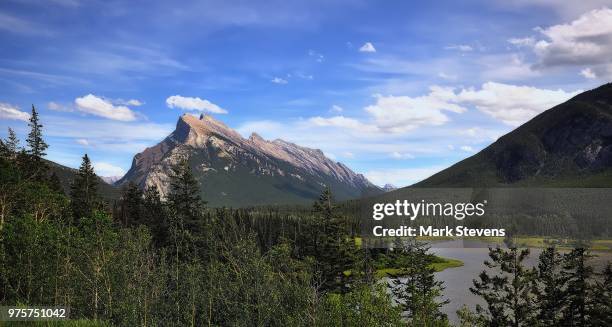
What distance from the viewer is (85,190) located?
7562 centimetres

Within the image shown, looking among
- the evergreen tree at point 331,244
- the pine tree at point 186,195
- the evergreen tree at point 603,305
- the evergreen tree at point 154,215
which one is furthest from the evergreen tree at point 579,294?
the evergreen tree at point 154,215

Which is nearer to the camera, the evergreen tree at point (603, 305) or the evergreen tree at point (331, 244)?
the evergreen tree at point (603, 305)

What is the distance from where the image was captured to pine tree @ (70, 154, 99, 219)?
73125 mm

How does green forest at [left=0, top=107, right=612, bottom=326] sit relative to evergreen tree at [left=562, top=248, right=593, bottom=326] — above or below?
above

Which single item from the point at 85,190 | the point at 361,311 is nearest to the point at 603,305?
the point at 361,311

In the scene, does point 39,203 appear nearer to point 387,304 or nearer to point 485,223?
point 387,304

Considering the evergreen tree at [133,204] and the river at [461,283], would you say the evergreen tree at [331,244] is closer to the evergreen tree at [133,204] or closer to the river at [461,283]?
the river at [461,283]

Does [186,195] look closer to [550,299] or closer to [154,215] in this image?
[154,215]

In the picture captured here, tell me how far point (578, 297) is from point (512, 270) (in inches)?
207

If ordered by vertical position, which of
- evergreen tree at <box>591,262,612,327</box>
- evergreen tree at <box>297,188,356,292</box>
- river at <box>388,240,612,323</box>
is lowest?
river at <box>388,240,612,323</box>

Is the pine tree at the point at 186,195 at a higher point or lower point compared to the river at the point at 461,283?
higher

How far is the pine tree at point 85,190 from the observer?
73.1 metres

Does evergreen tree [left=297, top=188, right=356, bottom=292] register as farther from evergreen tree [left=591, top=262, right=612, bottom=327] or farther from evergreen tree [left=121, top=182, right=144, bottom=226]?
evergreen tree [left=121, top=182, right=144, bottom=226]

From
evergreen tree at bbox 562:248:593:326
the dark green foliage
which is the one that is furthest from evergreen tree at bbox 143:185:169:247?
the dark green foliage
